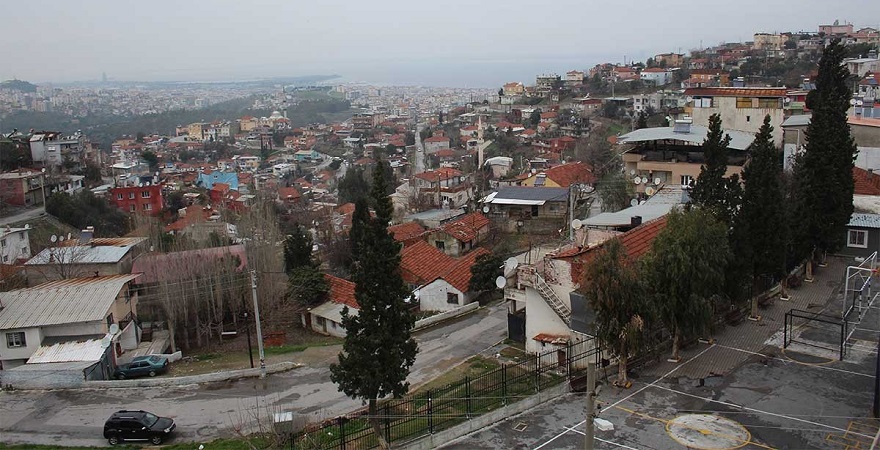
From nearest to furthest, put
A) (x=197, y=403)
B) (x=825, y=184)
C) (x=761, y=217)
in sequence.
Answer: (x=197, y=403)
(x=761, y=217)
(x=825, y=184)

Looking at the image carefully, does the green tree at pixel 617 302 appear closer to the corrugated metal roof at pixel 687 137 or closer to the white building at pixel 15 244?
the corrugated metal roof at pixel 687 137

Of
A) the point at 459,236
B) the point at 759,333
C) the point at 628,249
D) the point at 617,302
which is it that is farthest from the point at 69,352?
the point at 759,333

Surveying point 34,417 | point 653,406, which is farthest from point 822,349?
point 34,417

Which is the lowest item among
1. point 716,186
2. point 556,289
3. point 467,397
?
point 467,397

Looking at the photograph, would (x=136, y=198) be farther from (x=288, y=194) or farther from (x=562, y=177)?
(x=562, y=177)

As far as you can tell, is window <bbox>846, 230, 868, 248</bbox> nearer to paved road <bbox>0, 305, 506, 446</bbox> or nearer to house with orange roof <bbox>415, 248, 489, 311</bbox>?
house with orange roof <bbox>415, 248, 489, 311</bbox>

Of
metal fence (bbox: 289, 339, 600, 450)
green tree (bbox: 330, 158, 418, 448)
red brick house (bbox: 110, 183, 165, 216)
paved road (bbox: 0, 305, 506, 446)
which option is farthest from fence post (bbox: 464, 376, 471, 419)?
red brick house (bbox: 110, 183, 165, 216)

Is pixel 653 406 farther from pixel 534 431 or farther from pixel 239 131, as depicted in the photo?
pixel 239 131

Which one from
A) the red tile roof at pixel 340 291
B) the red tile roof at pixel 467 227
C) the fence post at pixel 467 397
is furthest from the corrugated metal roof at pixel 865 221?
the red tile roof at pixel 340 291
